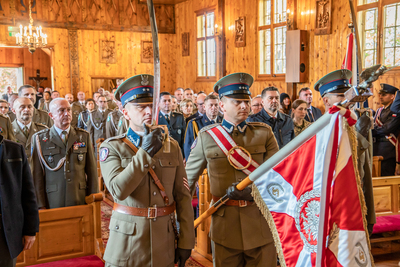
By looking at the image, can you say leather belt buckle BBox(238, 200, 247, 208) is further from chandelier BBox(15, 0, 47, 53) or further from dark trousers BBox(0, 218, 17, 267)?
chandelier BBox(15, 0, 47, 53)

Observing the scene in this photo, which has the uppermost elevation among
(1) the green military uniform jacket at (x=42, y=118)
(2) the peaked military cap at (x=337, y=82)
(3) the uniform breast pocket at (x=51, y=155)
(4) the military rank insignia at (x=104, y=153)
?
(2) the peaked military cap at (x=337, y=82)

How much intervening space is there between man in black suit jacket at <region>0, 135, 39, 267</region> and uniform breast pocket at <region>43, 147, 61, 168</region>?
1411 mm

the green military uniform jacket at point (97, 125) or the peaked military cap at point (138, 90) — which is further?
the green military uniform jacket at point (97, 125)

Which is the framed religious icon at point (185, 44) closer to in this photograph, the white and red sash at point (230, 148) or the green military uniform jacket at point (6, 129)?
the green military uniform jacket at point (6, 129)

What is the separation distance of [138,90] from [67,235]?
154 centimetres

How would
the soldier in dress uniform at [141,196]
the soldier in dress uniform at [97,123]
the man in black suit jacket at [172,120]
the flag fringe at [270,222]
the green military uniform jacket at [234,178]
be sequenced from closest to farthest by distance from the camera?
the flag fringe at [270,222] < the soldier in dress uniform at [141,196] < the green military uniform jacket at [234,178] < the man in black suit jacket at [172,120] < the soldier in dress uniform at [97,123]

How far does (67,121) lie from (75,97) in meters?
11.6

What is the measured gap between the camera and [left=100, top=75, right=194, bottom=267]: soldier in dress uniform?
2021 mm

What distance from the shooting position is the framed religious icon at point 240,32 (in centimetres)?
1246

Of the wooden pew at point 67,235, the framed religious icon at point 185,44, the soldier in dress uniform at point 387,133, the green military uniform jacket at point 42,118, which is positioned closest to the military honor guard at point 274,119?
the soldier in dress uniform at point 387,133

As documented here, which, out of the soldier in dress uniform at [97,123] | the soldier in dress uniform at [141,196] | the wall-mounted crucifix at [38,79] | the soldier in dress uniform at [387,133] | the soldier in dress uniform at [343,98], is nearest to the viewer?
the soldier in dress uniform at [141,196]

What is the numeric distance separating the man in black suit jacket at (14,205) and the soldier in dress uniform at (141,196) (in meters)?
0.56

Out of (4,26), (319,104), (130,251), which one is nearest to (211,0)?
(319,104)

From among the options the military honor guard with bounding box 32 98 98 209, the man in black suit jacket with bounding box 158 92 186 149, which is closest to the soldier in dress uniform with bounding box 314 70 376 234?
the military honor guard with bounding box 32 98 98 209
